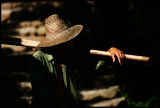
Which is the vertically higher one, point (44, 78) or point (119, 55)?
point (119, 55)

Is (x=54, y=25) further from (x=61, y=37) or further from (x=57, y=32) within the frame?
(x=61, y=37)

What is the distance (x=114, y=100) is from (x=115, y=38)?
1.79 metres

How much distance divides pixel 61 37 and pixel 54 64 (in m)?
0.48

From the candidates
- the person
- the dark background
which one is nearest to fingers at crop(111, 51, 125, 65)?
the person

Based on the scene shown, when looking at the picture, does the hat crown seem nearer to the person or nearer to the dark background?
the person

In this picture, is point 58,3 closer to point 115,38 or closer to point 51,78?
point 115,38

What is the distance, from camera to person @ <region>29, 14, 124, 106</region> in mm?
2465

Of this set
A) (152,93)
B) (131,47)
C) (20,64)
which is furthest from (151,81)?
(20,64)

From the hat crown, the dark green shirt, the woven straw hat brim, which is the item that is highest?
the hat crown

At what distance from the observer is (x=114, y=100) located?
4520mm

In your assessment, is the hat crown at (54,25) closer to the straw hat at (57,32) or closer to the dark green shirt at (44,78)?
the straw hat at (57,32)

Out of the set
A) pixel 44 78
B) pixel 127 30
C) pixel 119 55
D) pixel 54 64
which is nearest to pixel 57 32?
pixel 54 64

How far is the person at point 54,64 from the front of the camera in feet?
8.09

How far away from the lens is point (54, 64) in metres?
2.74
